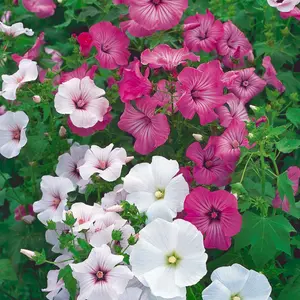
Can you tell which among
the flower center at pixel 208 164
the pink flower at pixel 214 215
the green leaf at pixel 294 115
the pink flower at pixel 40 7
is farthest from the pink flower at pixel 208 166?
the pink flower at pixel 40 7

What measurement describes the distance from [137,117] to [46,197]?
0.32 meters

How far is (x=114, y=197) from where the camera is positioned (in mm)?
1821

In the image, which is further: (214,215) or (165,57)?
(165,57)

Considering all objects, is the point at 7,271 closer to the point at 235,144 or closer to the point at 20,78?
the point at 20,78

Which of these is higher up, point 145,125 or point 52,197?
point 145,125

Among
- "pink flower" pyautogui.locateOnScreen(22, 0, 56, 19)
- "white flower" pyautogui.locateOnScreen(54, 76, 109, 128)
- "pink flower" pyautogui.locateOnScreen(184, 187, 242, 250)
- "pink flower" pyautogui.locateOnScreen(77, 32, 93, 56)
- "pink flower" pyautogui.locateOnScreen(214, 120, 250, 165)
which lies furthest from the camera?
"pink flower" pyautogui.locateOnScreen(22, 0, 56, 19)

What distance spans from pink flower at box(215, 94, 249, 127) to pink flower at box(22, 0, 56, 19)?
77cm

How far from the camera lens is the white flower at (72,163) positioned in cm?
199

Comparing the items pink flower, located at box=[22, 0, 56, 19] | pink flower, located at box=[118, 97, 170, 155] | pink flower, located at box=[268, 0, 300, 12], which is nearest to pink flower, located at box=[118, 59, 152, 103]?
pink flower, located at box=[118, 97, 170, 155]

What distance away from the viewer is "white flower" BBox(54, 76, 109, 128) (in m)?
1.90

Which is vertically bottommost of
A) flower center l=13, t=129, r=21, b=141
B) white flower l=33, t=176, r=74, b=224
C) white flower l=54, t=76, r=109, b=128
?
white flower l=33, t=176, r=74, b=224

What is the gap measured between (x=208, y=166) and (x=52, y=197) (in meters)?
0.41

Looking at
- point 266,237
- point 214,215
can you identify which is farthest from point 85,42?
point 266,237

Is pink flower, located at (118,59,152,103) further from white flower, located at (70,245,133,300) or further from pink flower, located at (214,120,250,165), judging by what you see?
white flower, located at (70,245,133,300)
